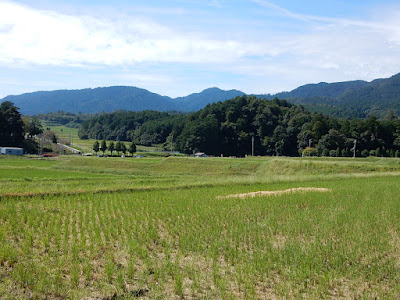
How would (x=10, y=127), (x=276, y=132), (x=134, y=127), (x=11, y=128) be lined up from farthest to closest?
(x=134, y=127), (x=276, y=132), (x=11, y=128), (x=10, y=127)

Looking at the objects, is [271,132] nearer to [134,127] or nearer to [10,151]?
[10,151]

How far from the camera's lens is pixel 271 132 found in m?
81.9

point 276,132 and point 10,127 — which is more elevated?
point 10,127

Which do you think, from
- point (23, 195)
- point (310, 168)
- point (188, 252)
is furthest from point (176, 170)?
point (188, 252)

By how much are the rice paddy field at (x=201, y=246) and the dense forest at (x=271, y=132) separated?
171 feet

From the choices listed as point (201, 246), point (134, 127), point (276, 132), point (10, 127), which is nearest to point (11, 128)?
point (10, 127)

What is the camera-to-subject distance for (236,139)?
8362 centimetres

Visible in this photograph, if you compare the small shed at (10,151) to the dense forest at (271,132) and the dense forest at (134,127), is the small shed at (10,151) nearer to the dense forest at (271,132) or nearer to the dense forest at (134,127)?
the dense forest at (271,132)

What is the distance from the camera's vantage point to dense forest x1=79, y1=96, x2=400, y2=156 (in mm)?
66000

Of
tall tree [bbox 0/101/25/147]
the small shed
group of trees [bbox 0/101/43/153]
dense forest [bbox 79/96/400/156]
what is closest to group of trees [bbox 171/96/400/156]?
dense forest [bbox 79/96/400/156]

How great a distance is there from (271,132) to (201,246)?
2927 inches

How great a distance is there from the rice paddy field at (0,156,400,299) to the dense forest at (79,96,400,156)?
171 feet

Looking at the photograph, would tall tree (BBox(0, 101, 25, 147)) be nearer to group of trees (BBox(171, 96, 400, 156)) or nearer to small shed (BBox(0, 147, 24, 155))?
small shed (BBox(0, 147, 24, 155))

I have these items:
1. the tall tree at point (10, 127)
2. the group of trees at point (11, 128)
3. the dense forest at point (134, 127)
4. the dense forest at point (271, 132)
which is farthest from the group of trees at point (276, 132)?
the tall tree at point (10, 127)
